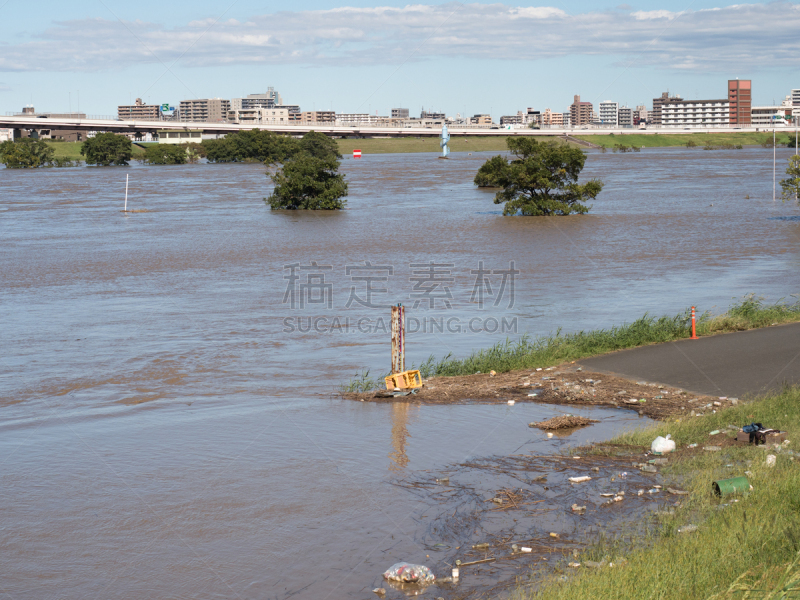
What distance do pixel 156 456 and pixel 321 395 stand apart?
3500mm

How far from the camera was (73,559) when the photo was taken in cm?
802

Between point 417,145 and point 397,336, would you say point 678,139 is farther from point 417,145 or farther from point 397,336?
point 397,336

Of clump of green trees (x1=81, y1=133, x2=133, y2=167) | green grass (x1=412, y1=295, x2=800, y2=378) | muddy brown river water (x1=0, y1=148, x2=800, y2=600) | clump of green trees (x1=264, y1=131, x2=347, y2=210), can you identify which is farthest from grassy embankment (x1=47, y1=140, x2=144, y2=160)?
green grass (x1=412, y1=295, x2=800, y2=378)

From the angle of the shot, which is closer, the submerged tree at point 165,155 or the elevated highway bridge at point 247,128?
the submerged tree at point 165,155

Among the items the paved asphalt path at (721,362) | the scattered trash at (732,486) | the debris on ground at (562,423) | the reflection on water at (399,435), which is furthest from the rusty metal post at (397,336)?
the scattered trash at (732,486)

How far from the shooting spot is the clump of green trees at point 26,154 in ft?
384

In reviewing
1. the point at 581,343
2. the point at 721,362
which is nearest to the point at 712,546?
the point at 721,362

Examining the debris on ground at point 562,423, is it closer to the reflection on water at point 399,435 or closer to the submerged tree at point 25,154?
the reflection on water at point 399,435

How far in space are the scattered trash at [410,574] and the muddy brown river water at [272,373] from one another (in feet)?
0.59

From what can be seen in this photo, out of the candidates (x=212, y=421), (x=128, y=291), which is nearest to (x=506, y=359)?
(x=212, y=421)

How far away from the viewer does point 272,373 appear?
15531 mm

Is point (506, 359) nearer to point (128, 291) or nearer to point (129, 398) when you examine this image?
point (129, 398)

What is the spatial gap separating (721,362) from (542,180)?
108 feet

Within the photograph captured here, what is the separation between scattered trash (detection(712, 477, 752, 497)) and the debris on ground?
134 inches
